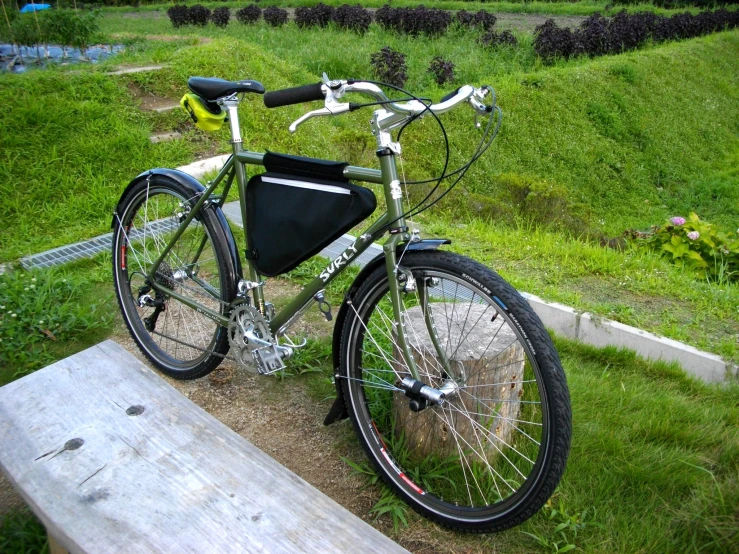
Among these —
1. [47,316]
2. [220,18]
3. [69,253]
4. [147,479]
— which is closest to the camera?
[147,479]

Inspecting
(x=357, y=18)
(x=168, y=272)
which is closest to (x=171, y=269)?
(x=168, y=272)

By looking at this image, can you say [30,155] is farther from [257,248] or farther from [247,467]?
[247,467]

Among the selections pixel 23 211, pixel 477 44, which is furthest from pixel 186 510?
pixel 477 44

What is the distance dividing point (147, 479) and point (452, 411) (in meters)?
1.12

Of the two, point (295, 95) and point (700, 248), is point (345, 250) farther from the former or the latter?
point (700, 248)

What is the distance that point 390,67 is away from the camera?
10.0m

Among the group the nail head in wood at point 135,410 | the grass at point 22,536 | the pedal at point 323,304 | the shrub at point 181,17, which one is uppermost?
the pedal at point 323,304

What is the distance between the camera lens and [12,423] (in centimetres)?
195

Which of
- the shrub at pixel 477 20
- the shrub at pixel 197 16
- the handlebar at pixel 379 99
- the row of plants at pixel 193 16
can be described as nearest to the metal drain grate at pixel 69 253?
the handlebar at pixel 379 99

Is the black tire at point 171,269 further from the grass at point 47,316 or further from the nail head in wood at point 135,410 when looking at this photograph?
the nail head in wood at point 135,410

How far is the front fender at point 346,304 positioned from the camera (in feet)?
6.92

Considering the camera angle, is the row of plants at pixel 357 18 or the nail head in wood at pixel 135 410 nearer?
the nail head in wood at pixel 135 410

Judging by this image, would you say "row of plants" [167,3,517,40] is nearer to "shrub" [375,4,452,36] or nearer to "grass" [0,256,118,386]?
"shrub" [375,4,452,36]

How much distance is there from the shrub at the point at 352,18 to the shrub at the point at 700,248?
9269 millimetres
